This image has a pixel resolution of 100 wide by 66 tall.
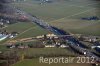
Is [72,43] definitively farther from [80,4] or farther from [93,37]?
[80,4]

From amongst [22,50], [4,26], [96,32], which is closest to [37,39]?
[22,50]

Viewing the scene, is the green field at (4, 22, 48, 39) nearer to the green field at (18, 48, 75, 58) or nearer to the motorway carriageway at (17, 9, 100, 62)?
the motorway carriageway at (17, 9, 100, 62)

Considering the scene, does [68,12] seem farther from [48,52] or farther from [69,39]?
[48,52]

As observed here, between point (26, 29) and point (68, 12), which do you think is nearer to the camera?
point (26, 29)

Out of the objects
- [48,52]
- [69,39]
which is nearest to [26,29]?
[48,52]

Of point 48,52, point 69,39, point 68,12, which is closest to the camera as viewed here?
point 48,52

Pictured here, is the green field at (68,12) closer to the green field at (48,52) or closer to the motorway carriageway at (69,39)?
the motorway carriageway at (69,39)

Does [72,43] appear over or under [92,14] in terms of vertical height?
under

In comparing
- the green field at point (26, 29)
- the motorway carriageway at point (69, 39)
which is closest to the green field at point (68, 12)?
the motorway carriageway at point (69, 39)
